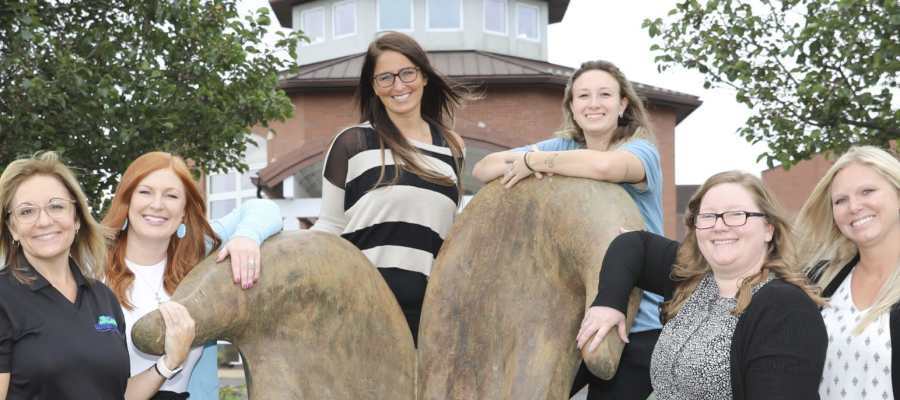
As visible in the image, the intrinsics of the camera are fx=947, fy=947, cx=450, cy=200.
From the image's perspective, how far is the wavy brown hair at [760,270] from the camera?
2.49m

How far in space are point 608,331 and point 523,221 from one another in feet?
2.03

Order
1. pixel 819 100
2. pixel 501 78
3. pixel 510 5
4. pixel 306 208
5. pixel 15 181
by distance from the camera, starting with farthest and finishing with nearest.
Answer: pixel 510 5 < pixel 501 78 < pixel 306 208 < pixel 819 100 < pixel 15 181

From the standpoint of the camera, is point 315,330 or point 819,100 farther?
point 819,100

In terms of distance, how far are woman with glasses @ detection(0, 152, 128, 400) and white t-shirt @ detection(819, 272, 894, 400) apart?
2.01 metres

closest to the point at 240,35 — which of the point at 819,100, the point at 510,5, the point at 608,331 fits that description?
the point at 819,100

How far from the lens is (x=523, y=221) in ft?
10.7

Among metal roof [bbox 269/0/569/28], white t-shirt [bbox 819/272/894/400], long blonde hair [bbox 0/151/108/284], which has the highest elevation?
metal roof [bbox 269/0/569/28]

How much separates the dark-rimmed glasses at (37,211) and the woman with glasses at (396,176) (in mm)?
865

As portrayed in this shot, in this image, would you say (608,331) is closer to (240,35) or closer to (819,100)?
(819,100)

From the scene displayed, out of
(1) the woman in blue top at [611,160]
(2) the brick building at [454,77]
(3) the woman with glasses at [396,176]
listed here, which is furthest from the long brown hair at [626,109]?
(2) the brick building at [454,77]

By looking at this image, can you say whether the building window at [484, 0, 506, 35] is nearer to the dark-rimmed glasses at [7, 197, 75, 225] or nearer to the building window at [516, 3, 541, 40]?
the building window at [516, 3, 541, 40]

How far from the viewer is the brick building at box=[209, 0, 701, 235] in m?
16.2

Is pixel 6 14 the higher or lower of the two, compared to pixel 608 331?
higher

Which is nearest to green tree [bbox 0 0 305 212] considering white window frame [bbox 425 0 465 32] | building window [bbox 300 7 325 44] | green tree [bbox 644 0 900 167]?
green tree [bbox 644 0 900 167]
